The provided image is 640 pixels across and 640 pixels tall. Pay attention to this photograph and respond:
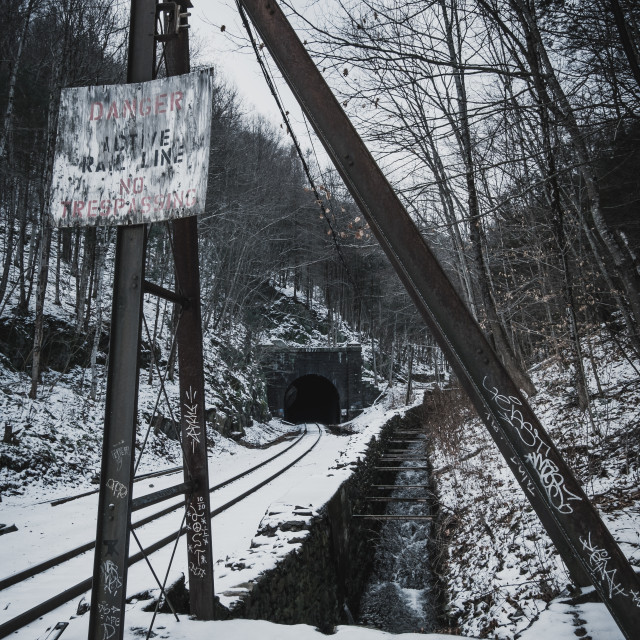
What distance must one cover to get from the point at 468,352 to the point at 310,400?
135 ft

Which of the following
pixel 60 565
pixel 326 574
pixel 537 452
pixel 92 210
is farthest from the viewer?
pixel 326 574

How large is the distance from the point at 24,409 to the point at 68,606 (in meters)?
6.87

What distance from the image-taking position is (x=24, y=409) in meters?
10.2

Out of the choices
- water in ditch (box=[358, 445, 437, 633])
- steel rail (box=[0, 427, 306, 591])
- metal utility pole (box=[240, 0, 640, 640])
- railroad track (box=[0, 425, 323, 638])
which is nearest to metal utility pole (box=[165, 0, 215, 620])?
railroad track (box=[0, 425, 323, 638])

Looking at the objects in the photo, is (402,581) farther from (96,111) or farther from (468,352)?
(96,111)

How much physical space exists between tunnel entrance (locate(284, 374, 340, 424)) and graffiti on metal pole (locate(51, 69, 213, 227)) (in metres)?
37.7

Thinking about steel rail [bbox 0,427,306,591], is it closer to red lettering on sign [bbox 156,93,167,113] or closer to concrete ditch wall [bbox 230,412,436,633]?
concrete ditch wall [bbox 230,412,436,633]

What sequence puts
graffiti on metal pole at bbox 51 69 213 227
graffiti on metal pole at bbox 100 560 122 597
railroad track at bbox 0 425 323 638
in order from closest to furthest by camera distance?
graffiti on metal pole at bbox 100 560 122 597, graffiti on metal pole at bbox 51 69 213 227, railroad track at bbox 0 425 323 638

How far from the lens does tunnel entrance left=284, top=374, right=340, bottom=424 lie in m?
40.4

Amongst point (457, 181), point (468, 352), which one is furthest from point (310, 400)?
point (468, 352)

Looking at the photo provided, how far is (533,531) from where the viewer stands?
17.4 ft

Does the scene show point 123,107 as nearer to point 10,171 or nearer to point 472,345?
point 472,345

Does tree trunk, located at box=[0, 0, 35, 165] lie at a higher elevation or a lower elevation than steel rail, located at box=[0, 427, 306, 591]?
higher

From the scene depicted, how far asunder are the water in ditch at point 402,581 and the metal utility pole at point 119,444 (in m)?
3.90
